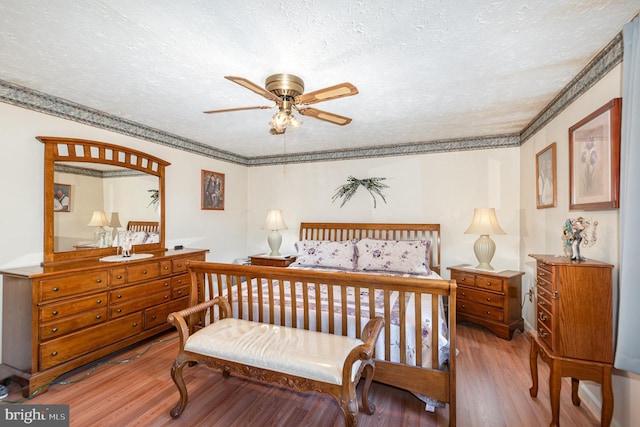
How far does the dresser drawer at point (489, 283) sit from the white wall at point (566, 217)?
1.54ft

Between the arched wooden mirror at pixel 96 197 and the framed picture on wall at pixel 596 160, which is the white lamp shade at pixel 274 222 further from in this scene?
the framed picture on wall at pixel 596 160

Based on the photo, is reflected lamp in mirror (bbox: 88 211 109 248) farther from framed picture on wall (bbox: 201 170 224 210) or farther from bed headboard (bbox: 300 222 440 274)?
bed headboard (bbox: 300 222 440 274)

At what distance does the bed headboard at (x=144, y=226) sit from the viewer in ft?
11.1

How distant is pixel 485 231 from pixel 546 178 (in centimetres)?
84

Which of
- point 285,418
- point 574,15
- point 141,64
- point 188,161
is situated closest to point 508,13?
point 574,15

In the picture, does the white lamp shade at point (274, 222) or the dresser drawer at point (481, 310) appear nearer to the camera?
the dresser drawer at point (481, 310)

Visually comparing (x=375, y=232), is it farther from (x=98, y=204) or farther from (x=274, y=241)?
(x=98, y=204)

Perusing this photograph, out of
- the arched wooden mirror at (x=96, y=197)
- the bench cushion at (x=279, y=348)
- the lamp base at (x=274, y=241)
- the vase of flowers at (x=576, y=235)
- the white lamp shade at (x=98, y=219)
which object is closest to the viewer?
the bench cushion at (x=279, y=348)

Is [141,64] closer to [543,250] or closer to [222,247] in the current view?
[222,247]

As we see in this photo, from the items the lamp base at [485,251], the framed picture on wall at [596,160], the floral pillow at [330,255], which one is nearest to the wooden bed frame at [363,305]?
the floral pillow at [330,255]

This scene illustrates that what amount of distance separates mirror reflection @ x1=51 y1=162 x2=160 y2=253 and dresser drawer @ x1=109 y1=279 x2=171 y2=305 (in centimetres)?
64

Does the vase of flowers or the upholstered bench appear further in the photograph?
the vase of flowers

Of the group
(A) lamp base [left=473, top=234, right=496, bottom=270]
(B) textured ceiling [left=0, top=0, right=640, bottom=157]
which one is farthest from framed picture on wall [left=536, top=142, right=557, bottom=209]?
(A) lamp base [left=473, top=234, right=496, bottom=270]

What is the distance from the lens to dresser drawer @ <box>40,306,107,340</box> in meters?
2.28
